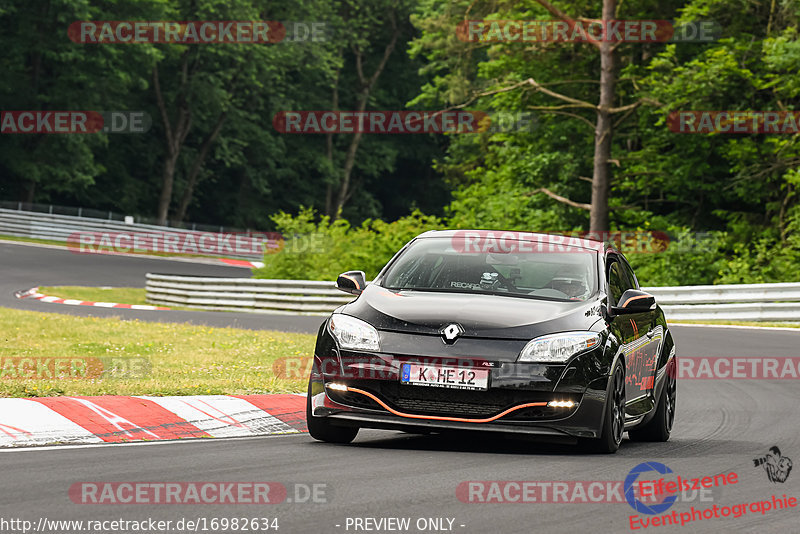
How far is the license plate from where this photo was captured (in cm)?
829

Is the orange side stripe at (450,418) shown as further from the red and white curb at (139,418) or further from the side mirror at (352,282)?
the red and white curb at (139,418)

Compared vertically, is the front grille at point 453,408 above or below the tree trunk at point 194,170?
below

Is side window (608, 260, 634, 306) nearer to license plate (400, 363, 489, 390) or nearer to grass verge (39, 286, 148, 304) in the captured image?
license plate (400, 363, 489, 390)

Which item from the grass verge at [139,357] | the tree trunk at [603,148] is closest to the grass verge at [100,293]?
the grass verge at [139,357]

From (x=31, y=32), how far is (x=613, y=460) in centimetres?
5238

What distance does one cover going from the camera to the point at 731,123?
1291 inches

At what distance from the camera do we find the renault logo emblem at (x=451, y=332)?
27.3 ft

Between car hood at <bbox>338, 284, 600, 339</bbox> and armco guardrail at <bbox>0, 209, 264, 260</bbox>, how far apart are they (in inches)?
1734

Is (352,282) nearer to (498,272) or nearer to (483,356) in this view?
(498,272)

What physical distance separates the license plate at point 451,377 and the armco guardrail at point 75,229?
44.8 meters

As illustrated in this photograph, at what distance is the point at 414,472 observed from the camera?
7543 mm

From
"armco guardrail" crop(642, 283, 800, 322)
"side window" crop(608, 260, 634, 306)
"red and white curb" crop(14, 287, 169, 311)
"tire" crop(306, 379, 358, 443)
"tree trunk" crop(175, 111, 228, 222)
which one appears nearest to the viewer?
"tire" crop(306, 379, 358, 443)

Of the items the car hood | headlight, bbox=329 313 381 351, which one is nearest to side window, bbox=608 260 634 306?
the car hood

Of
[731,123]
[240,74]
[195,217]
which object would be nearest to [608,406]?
[731,123]
